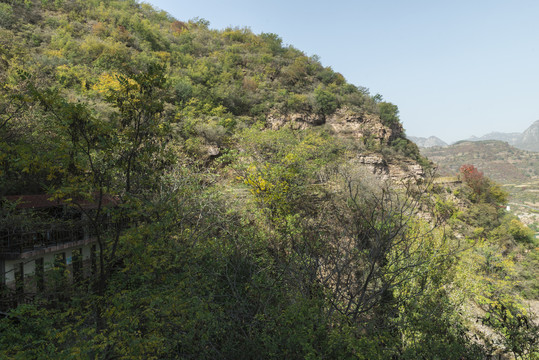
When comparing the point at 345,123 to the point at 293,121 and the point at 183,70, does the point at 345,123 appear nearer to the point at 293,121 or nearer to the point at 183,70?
A: the point at 293,121

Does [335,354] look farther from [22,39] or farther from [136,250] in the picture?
[22,39]

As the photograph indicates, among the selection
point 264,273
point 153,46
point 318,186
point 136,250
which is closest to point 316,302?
point 264,273

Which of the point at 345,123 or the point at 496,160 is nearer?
the point at 345,123

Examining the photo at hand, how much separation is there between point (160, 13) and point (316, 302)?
50.0m

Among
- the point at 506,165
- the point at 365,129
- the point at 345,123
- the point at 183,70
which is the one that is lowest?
the point at 506,165

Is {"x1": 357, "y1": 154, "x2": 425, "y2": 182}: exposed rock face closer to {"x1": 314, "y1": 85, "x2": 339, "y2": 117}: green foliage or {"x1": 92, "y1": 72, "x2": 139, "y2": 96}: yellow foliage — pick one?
{"x1": 314, "y1": 85, "x2": 339, "y2": 117}: green foliage

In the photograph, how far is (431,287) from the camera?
33.7ft

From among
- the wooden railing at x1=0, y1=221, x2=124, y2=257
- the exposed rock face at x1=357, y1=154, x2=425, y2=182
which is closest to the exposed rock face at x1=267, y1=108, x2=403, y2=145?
the exposed rock face at x1=357, y1=154, x2=425, y2=182

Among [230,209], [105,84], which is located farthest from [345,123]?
[105,84]

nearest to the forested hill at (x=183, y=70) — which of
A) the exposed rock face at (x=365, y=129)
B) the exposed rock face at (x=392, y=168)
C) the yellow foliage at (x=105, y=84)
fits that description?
the yellow foliage at (x=105, y=84)

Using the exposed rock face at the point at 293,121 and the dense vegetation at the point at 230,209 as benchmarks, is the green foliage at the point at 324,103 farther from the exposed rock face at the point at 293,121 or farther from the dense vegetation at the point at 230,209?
the exposed rock face at the point at 293,121

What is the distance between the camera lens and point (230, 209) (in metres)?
12.2

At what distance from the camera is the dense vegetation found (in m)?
5.65

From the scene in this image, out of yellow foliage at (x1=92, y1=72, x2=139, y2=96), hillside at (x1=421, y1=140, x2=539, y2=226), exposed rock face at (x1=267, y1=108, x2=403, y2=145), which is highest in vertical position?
yellow foliage at (x1=92, y1=72, x2=139, y2=96)
